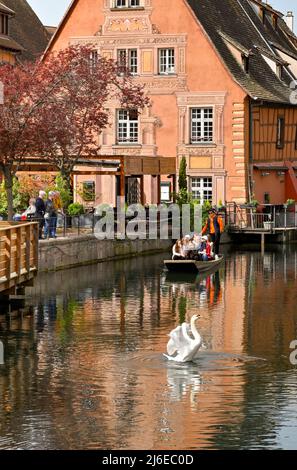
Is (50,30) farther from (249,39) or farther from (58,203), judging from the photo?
(58,203)

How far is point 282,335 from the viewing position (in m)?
34.2

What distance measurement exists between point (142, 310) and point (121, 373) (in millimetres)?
11090

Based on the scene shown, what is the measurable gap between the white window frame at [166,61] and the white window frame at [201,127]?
2343 mm

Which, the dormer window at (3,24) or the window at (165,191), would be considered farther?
the dormer window at (3,24)

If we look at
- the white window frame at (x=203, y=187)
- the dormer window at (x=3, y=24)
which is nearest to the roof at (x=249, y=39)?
the white window frame at (x=203, y=187)

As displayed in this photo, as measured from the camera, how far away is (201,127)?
231ft

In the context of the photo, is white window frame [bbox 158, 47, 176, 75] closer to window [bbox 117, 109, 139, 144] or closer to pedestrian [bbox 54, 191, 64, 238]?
window [bbox 117, 109, 139, 144]

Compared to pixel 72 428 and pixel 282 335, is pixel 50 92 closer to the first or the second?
pixel 282 335

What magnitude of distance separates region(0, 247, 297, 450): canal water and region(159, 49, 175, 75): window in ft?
84.2

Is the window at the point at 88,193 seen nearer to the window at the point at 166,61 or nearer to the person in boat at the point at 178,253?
the window at the point at 166,61

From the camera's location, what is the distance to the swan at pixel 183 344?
2931 cm

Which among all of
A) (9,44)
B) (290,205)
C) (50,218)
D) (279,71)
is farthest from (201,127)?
(50,218)

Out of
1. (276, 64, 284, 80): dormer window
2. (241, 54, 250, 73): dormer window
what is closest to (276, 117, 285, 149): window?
(276, 64, 284, 80): dormer window
